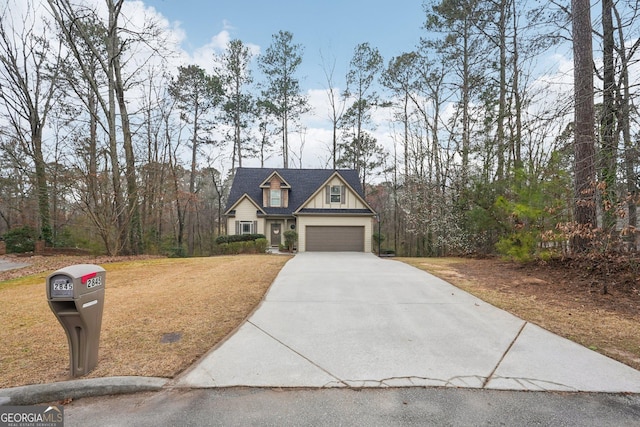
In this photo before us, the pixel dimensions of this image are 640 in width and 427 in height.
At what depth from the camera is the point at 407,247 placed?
2514cm

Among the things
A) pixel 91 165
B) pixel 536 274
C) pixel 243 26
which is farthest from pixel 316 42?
pixel 536 274

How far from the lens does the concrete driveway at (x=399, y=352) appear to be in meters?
2.94

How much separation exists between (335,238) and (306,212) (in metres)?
2.45

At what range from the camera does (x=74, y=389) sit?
2.75 m

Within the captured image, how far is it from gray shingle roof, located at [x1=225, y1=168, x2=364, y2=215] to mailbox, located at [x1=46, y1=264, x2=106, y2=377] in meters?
17.1

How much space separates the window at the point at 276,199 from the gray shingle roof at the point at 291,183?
14.4 inches

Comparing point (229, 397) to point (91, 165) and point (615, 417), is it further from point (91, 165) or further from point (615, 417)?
point (91, 165)

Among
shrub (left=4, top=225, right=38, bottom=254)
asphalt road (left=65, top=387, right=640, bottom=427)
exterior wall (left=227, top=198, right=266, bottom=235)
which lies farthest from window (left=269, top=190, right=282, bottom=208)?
asphalt road (left=65, top=387, right=640, bottom=427)

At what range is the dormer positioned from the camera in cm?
2072

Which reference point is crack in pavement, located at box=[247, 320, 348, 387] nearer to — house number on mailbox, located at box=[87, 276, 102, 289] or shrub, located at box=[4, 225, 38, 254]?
house number on mailbox, located at box=[87, 276, 102, 289]

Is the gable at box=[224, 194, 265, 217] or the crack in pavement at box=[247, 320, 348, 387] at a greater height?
the gable at box=[224, 194, 265, 217]

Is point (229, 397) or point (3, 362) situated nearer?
point (229, 397)

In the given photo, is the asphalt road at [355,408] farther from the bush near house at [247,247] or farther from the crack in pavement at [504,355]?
the bush near house at [247,247]

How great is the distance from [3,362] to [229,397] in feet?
9.02
